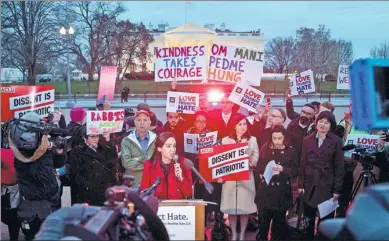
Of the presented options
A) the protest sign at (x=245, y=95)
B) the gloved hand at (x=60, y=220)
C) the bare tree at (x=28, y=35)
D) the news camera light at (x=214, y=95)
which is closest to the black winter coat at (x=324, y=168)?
the protest sign at (x=245, y=95)

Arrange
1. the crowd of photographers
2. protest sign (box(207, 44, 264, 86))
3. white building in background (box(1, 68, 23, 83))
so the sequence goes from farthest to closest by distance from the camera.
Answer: white building in background (box(1, 68, 23, 83)) < protest sign (box(207, 44, 264, 86)) < the crowd of photographers

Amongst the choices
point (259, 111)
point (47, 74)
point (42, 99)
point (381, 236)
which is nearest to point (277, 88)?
point (259, 111)

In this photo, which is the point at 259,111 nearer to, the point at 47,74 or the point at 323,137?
the point at 323,137

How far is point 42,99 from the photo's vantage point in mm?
5695

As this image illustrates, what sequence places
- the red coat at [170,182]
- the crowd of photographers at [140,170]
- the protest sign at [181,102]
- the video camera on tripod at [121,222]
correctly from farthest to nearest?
the protest sign at [181,102] → the crowd of photographers at [140,170] → the red coat at [170,182] → the video camera on tripod at [121,222]

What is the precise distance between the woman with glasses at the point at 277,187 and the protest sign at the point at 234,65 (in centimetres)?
92

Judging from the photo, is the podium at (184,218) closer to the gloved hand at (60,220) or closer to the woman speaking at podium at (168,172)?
the gloved hand at (60,220)

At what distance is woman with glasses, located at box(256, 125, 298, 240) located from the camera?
514 centimetres

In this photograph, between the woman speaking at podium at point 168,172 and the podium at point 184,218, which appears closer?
Answer: the podium at point 184,218

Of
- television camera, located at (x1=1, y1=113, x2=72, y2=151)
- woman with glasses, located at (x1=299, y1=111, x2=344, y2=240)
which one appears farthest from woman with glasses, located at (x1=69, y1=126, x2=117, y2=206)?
woman with glasses, located at (x1=299, y1=111, x2=344, y2=240)

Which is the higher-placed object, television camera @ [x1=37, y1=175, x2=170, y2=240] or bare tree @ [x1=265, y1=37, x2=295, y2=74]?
bare tree @ [x1=265, y1=37, x2=295, y2=74]

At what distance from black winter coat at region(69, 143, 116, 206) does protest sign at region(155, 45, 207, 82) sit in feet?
4.33

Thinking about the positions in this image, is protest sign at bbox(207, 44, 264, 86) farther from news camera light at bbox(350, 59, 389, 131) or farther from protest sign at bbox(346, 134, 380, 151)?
news camera light at bbox(350, 59, 389, 131)

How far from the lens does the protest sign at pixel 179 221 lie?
9.46ft
